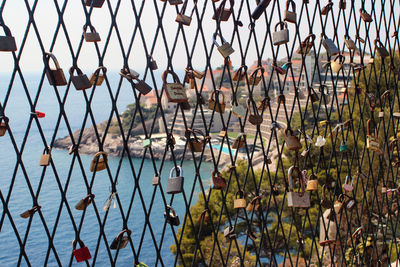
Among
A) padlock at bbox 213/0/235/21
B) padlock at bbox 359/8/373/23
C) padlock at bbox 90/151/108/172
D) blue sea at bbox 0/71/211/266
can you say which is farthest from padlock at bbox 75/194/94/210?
blue sea at bbox 0/71/211/266

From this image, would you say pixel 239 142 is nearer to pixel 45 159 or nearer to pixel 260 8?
pixel 260 8

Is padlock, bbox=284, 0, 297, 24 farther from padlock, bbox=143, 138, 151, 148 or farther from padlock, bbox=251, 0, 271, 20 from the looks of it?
padlock, bbox=143, 138, 151, 148

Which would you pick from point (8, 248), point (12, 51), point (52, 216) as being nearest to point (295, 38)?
point (12, 51)

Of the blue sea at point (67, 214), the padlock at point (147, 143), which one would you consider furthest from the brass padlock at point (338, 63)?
the blue sea at point (67, 214)

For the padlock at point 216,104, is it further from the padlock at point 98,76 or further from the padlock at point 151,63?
the padlock at point 98,76

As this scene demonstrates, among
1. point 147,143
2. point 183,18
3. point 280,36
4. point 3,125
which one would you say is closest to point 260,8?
point 280,36

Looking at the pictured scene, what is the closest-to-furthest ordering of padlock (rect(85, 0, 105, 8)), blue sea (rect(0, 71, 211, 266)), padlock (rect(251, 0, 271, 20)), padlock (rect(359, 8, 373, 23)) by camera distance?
padlock (rect(85, 0, 105, 8))
padlock (rect(251, 0, 271, 20))
padlock (rect(359, 8, 373, 23))
blue sea (rect(0, 71, 211, 266))

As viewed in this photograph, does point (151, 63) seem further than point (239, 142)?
No

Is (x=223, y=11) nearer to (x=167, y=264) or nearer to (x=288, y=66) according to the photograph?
(x=288, y=66)
